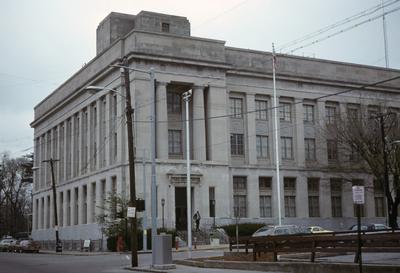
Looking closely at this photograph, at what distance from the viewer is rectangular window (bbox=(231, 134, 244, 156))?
68.4 meters

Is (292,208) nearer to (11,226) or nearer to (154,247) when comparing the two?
(154,247)

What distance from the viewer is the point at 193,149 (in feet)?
213

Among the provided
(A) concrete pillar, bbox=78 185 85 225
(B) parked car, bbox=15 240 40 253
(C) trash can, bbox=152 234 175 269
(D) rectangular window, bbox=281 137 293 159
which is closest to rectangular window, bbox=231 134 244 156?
(D) rectangular window, bbox=281 137 293 159

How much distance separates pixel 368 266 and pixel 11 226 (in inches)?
4563

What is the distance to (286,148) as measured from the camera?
71.7m

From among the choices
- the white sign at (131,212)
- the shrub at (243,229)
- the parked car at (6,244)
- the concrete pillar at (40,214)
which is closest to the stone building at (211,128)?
the shrub at (243,229)

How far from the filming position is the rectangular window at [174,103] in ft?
218

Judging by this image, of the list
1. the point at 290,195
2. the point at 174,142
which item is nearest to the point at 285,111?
the point at 290,195

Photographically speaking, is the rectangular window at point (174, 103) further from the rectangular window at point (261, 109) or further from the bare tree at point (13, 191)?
the bare tree at point (13, 191)

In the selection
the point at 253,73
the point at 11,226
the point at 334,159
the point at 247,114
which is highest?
the point at 253,73

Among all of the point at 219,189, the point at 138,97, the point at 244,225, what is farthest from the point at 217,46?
the point at 244,225

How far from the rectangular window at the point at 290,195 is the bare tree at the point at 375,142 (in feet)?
27.8

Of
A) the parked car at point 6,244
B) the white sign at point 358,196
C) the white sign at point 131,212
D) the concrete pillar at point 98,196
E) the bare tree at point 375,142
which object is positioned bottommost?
the parked car at point 6,244

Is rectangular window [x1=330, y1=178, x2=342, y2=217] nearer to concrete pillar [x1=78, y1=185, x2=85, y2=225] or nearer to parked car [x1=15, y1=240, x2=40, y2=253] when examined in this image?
concrete pillar [x1=78, y1=185, x2=85, y2=225]
